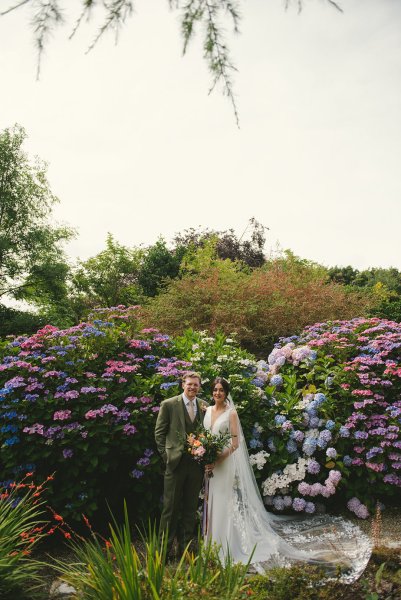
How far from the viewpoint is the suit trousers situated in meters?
4.49

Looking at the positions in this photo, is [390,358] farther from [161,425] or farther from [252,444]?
[161,425]

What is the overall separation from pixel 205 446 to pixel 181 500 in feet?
2.19

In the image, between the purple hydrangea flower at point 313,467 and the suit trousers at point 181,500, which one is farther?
the purple hydrangea flower at point 313,467

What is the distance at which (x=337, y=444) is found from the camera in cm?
552

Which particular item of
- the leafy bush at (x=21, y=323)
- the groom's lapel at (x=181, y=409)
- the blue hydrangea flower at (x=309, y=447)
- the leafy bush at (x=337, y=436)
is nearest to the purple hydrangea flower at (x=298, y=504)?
the leafy bush at (x=337, y=436)

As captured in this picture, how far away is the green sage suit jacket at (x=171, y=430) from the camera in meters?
4.48

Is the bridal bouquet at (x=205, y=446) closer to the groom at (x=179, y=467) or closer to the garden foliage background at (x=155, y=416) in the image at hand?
the groom at (x=179, y=467)

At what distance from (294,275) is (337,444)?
7515 millimetres

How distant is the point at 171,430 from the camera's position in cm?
455

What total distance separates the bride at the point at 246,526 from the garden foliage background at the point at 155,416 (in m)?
0.36

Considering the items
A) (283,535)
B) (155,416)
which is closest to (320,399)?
(283,535)

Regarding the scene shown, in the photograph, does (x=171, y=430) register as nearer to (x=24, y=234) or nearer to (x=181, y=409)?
(x=181, y=409)

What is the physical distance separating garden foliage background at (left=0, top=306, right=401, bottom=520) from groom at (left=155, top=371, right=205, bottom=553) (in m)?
0.32

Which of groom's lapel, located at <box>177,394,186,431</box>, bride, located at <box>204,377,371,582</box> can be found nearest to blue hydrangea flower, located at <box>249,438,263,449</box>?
bride, located at <box>204,377,371,582</box>
